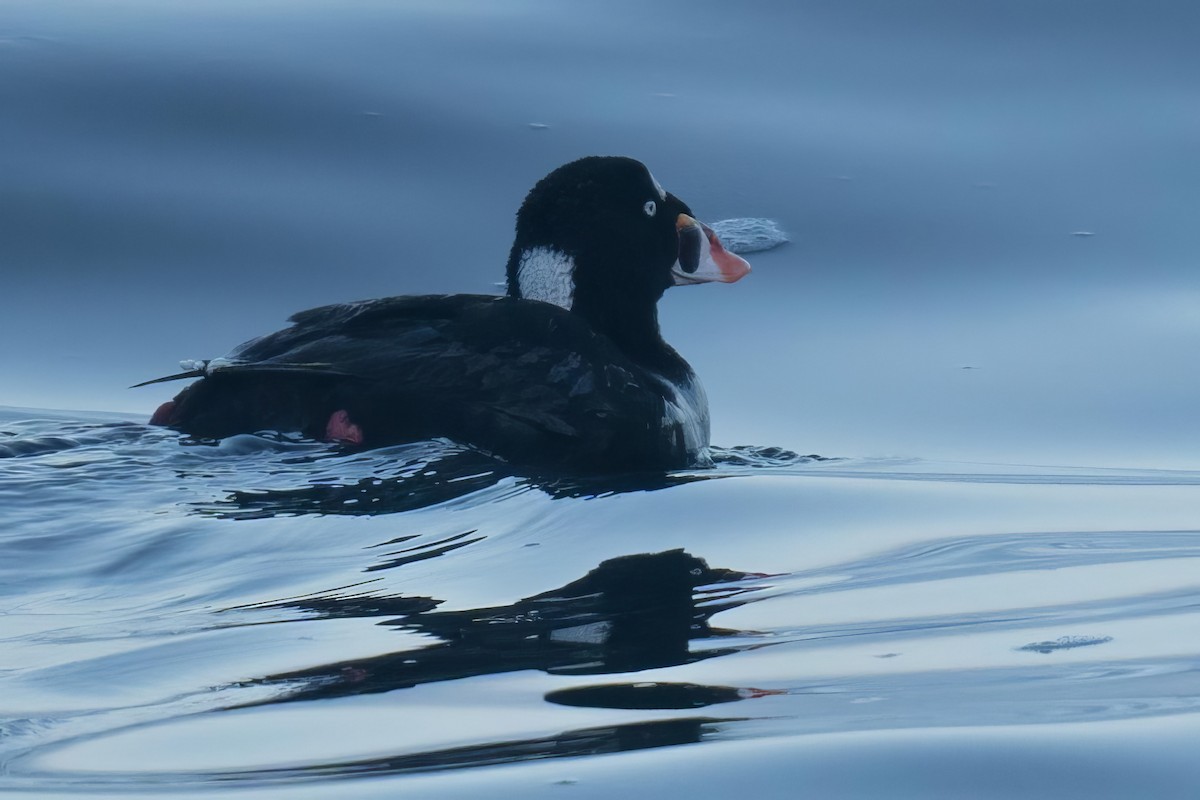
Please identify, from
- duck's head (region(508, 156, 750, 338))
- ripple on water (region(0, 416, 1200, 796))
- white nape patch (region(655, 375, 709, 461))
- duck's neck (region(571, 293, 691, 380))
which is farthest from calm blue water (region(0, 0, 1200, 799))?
duck's head (region(508, 156, 750, 338))

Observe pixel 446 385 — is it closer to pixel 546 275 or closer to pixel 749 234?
pixel 546 275

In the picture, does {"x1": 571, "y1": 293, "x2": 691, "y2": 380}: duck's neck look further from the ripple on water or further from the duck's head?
the ripple on water

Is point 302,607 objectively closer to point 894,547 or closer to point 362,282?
point 894,547

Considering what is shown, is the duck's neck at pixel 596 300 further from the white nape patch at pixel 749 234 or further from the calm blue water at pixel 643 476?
the white nape patch at pixel 749 234

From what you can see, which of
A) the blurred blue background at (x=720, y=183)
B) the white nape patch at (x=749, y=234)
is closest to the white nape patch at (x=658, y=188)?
the blurred blue background at (x=720, y=183)

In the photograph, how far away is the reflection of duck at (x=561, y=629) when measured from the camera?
2.21 metres

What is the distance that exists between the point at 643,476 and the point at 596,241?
0.96 m

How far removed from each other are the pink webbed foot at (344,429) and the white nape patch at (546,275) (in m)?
0.86

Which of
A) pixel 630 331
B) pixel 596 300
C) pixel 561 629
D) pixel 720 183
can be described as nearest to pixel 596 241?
pixel 596 300

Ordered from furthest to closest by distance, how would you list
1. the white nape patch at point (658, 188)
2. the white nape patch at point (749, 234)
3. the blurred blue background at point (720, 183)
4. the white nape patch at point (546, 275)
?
the white nape patch at point (749, 234) → the blurred blue background at point (720, 183) → the white nape patch at point (658, 188) → the white nape patch at point (546, 275)

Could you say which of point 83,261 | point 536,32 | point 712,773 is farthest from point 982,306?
point 712,773

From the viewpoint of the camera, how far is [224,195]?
5.71 meters

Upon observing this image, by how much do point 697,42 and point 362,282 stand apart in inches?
74.1

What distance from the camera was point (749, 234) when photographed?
5824mm
